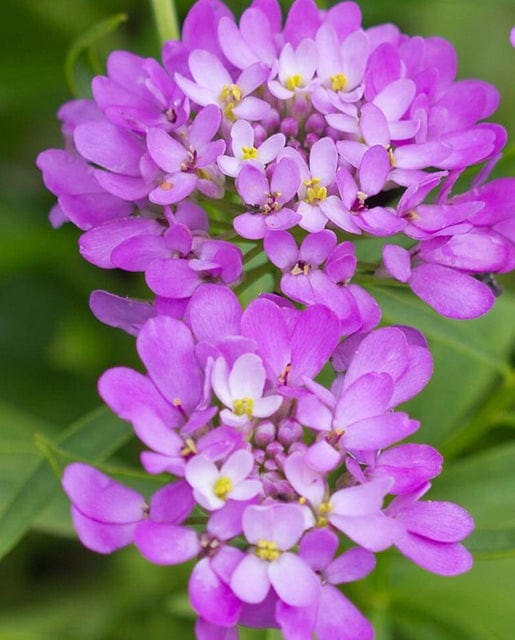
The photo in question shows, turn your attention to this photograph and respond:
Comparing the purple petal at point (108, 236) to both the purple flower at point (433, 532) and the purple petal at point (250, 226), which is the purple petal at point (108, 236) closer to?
the purple petal at point (250, 226)

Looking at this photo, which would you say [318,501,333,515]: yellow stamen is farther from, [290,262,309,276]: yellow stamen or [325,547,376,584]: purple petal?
[290,262,309,276]: yellow stamen

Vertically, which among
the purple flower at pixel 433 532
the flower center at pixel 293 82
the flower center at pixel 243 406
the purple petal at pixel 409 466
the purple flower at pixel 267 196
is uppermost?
the flower center at pixel 293 82

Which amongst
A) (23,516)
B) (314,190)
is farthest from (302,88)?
(23,516)

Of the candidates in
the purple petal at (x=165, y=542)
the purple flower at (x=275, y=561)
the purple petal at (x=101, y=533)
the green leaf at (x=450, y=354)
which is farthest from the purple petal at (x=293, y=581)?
the green leaf at (x=450, y=354)

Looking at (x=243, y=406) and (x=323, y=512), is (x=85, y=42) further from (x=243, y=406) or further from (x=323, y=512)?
(x=323, y=512)

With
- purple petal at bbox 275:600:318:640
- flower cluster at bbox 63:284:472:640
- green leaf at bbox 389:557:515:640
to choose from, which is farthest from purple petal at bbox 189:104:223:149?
green leaf at bbox 389:557:515:640

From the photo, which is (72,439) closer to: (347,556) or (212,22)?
(347,556)

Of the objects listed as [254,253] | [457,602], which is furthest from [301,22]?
[457,602]
